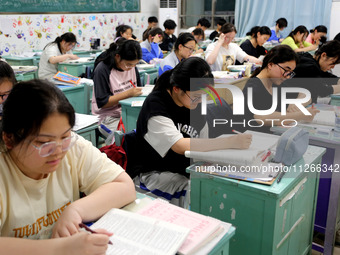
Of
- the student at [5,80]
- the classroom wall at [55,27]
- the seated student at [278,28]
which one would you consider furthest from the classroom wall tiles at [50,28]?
the student at [5,80]

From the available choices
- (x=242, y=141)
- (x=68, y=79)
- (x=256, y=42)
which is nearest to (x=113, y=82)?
(x=68, y=79)

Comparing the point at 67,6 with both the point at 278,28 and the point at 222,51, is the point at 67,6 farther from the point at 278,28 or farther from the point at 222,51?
A: the point at 278,28

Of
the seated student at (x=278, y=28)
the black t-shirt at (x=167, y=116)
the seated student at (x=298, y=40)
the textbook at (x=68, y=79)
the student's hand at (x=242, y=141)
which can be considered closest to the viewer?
the student's hand at (x=242, y=141)

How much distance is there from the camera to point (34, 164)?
3.15ft

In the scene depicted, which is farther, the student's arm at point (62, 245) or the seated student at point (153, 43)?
the seated student at point (153, 43)

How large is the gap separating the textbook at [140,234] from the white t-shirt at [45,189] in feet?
0.48

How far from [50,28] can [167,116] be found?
16.8 ft

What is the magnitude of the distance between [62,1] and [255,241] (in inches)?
230

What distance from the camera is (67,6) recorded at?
6254 millimetres

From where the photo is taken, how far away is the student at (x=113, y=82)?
2.81m

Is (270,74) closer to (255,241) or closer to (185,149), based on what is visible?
(185,149)

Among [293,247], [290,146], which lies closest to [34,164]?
[290,146]

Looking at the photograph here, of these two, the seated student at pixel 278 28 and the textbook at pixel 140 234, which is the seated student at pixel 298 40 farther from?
the textbook at pixel 140 234

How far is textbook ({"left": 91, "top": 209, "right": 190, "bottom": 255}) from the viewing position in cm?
91
